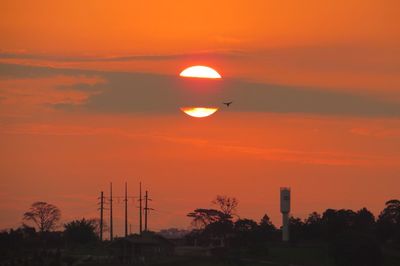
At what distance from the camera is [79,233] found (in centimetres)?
17162

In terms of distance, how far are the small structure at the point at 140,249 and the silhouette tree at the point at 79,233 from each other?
1258 inches

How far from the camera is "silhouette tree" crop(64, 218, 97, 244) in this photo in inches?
6678

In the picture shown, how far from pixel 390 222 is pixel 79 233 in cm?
5236

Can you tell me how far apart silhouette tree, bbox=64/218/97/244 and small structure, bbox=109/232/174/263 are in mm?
31965

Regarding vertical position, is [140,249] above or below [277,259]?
above

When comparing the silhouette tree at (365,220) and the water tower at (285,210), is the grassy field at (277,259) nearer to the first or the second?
the silhouette tree at (365,220)

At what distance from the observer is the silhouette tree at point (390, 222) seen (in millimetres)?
138250

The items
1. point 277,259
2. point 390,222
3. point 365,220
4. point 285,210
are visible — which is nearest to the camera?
point 277,259

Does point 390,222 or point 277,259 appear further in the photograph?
point 390,222

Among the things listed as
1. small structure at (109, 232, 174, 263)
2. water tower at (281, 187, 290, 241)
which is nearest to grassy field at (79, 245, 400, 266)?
small structure at (109, 232, 174, 263)

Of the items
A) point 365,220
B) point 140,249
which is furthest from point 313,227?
point 140,249

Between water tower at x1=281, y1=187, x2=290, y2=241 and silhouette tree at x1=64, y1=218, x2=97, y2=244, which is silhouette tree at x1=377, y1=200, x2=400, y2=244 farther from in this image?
silhouette tree at x1=64, y1=218, x2=97, y2=244

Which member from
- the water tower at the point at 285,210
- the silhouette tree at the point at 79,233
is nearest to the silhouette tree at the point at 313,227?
the water tower at the point at 285,210

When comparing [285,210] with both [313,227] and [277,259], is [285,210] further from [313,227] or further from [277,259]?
[277,259]
